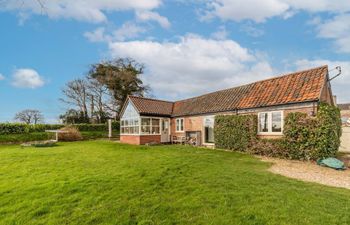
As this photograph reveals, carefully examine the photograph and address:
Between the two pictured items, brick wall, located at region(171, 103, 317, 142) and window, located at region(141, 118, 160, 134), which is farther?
window, located at region(141, 118, 160, 134)

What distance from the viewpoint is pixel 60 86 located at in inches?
1503

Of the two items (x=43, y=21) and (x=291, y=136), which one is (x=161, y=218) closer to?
(x=43, y=21)

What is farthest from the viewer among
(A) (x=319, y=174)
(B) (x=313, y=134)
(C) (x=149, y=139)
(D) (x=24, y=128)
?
(D) (x=24, y=128)

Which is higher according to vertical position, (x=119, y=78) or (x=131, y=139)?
(x=119, y=78)

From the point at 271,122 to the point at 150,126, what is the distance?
446 inches

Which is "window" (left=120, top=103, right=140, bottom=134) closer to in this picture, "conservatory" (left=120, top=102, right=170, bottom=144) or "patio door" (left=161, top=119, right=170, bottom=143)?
"conservatory" (left=120, top=102, right=170, bottom=144)

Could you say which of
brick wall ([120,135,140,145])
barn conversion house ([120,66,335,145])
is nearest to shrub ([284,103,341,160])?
barn conversion house ([120,66,335,145])

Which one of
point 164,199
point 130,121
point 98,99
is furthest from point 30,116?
point 164,199

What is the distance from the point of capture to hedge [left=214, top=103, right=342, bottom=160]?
1135cm

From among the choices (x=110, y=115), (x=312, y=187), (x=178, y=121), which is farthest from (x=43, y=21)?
(x=110, y=115)

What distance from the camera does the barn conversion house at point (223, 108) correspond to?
13344 millimetres

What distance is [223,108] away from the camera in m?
17.5

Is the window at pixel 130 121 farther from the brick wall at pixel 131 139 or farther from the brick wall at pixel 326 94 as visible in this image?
the brick wall at pixel 326 94

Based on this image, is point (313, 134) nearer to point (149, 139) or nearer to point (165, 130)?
point (149, 139)
